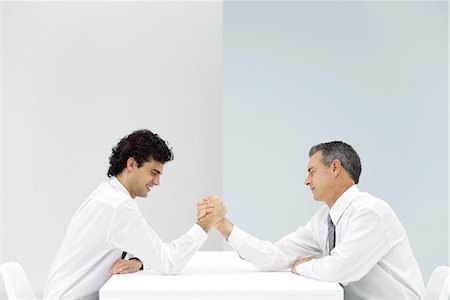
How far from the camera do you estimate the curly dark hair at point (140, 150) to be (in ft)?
10.7

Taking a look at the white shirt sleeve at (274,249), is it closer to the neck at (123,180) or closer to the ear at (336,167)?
the ear at (336,167)

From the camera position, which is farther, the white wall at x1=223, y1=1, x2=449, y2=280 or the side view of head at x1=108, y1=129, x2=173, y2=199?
the white wall at x1=223, y1=1, x2=449, y2=280

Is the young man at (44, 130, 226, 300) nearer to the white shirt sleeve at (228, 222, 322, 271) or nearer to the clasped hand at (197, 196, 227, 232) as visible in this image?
the clasped hand at (197, 196, 227, 232)

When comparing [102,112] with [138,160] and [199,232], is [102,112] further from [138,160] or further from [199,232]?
[199,232]

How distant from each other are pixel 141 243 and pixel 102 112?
4.12 m

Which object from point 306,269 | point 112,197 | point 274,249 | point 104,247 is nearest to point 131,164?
point 112,197

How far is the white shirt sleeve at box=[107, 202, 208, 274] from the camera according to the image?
3.00 meters

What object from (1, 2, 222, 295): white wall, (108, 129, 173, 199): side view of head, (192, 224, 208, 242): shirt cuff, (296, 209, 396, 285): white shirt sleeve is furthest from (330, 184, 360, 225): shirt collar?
(1, 2, 222, 295): white wall

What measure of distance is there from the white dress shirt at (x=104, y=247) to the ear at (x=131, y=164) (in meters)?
0.17

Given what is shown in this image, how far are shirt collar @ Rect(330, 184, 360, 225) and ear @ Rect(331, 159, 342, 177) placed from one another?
0.09 m

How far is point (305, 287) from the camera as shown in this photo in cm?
272

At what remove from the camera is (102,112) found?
6.97 metres

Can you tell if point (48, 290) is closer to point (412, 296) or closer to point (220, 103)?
point (412, 296)

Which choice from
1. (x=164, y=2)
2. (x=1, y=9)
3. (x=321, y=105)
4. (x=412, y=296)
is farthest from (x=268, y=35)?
(x=412, y=296)
